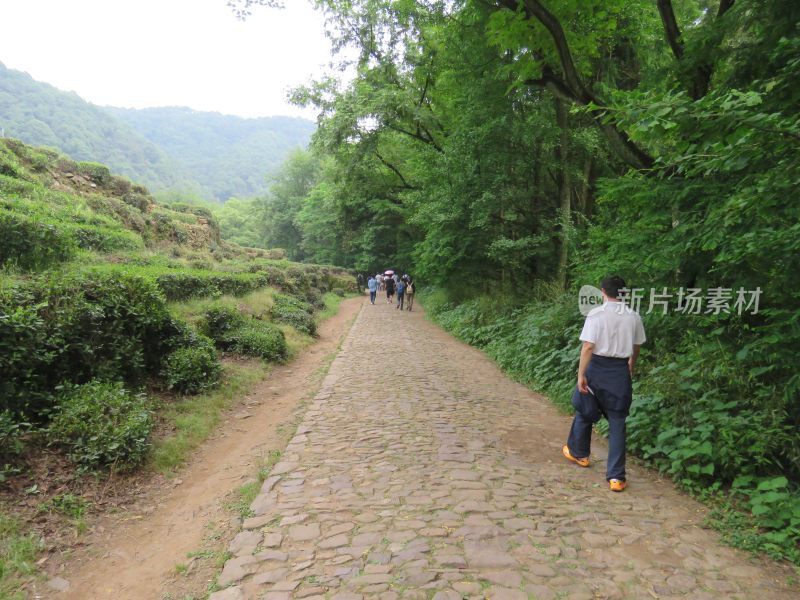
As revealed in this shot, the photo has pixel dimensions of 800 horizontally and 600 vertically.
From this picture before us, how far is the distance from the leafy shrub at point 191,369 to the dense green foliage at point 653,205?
18.5 ft

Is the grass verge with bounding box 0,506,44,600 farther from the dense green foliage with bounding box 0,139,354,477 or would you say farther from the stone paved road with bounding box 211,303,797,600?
the stone paved road with bounding box 211,303,797,600

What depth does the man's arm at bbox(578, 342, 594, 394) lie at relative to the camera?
4.31 meters

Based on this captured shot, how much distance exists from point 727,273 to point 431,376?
207 inches

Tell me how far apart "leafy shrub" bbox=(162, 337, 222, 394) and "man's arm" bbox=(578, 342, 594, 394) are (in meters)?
5.55

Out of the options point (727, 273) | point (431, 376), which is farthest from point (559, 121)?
point (727, 273)

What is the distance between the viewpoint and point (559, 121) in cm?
1177

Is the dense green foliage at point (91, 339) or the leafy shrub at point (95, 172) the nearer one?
the dense green foliage at point (91, 339)

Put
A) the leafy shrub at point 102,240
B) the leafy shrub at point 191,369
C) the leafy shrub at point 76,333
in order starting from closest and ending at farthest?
the leafy shrub at point 76,333, the leafy shrub at point 191,369, the leafy shrub at point 102,240

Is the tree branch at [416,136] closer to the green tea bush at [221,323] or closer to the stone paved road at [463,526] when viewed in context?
the green tea bush at [221,323]

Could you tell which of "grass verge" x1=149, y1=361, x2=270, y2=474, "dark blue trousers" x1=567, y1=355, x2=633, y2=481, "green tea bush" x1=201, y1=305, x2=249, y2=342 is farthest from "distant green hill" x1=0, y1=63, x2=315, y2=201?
"dark blue trousers" x1=567, y1=355, x2=633, y2=481

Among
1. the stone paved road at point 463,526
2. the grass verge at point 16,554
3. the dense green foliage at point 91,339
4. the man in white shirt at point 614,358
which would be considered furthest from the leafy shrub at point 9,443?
the man in white shirt at point 614,358

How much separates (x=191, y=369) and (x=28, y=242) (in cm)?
419

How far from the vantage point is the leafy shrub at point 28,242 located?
7.86 metres

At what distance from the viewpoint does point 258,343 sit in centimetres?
991
